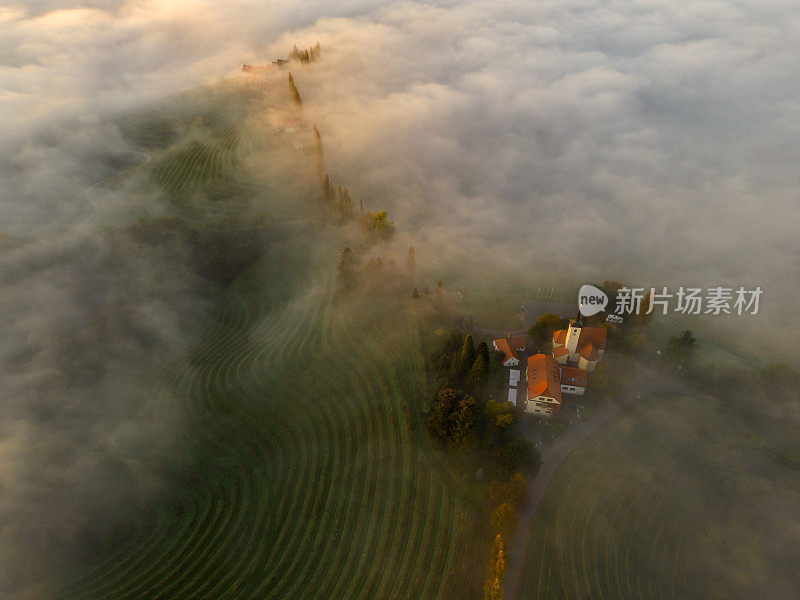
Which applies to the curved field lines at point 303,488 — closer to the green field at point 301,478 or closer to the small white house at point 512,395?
the green field at point 301,478

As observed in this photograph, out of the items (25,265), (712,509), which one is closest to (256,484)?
(712,509)

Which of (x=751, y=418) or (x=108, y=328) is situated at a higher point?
(x=108, y=328)

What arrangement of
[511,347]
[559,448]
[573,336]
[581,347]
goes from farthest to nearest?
[511,347]
[581,347]
[573,336]
[559,448]

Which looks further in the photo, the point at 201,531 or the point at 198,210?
the point at 198,210

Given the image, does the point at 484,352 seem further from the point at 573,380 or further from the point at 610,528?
the point at 610,528

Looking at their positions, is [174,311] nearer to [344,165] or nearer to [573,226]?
[344,165]

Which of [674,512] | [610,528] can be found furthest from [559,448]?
[674,512]

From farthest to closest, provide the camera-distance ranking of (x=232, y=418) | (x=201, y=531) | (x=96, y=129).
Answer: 1. (x=96, y=129)
2. (x=232, y=418)
3. (x=201, y=531)
